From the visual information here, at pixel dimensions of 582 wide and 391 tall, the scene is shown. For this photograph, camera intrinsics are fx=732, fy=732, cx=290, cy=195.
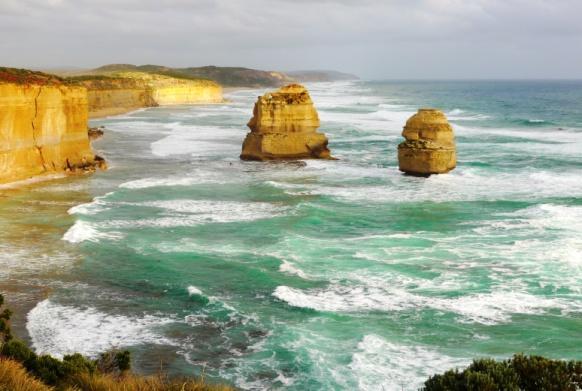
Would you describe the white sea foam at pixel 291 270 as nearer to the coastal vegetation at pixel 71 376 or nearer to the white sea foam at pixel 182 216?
the white sea foam at pixel 182 216

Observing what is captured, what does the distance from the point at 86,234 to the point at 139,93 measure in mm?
79994

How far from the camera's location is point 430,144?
35.9 metres

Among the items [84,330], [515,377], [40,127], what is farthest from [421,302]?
[40,127]

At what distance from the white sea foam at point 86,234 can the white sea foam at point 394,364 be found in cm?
1138

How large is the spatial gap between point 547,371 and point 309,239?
13.9 meters

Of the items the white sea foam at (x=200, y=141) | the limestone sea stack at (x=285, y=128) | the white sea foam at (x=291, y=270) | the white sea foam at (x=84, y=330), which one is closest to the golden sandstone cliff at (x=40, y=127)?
the white sea foam at (x=200, y=141)

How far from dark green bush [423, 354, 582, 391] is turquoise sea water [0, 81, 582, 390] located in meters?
3.07

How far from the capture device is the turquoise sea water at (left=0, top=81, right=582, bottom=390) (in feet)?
48.4

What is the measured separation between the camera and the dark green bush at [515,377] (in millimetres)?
9797

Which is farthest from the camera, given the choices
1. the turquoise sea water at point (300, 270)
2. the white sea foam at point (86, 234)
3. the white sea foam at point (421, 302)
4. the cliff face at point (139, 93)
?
the cliff face at point (139, 93)

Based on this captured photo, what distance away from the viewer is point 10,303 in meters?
17.3

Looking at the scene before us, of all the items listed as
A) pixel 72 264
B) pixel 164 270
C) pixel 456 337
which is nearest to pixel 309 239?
pixel 164 270

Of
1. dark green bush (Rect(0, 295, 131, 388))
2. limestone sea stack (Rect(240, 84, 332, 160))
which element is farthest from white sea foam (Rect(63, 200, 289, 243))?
limestone sea stack (Rect(240, 84, 332, 160))

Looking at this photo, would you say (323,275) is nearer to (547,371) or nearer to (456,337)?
(456,337)
